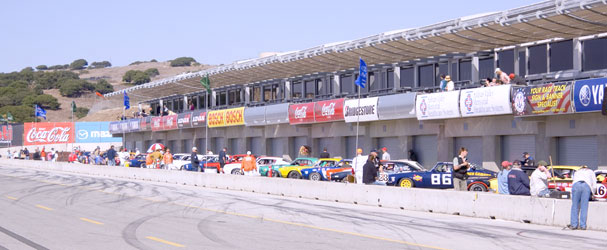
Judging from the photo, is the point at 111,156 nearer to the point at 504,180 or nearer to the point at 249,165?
the point at 249,165

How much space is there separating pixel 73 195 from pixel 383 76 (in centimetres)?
2310

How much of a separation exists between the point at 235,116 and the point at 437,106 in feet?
73.7

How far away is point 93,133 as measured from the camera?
292 feet

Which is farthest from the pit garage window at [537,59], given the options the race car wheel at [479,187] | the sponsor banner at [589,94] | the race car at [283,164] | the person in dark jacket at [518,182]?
the person in dark jacket at [518,182]

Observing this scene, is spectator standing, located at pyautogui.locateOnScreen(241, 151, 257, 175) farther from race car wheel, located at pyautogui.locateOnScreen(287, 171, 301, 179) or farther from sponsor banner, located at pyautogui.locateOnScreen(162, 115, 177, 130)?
sponsor banner, located at pyautogui.locateOnScreen(162, 115, 177, 130)

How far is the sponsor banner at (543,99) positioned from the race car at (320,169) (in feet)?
27.2

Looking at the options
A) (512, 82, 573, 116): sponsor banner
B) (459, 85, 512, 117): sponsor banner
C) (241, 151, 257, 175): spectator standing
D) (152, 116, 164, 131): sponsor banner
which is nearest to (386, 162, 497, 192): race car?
(512, 82, 573, 116): sponsor banner

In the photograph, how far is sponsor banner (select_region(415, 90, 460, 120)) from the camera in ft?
111

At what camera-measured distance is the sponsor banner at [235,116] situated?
53562mm

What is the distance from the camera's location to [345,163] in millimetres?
33406

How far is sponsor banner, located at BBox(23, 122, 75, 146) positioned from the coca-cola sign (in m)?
46.8

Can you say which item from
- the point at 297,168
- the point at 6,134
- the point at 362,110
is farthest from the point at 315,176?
the point at 6,134

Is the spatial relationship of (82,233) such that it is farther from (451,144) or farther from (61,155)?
(61,155)

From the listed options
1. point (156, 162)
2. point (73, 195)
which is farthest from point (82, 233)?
point (156, 162)
